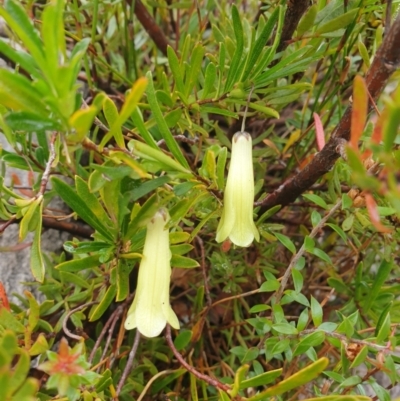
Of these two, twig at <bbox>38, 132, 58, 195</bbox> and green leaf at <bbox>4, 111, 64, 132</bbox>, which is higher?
green leaf at <bbox>4, 111, 64, 132</bbox>

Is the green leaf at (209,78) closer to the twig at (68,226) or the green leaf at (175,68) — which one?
the green leaf at (175,68)

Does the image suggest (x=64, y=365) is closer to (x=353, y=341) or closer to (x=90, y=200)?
(x=90, y=200)

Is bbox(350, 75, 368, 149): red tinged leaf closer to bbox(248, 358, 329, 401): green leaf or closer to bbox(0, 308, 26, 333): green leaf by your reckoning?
bbox(248, 358, 329, 401): green leaf

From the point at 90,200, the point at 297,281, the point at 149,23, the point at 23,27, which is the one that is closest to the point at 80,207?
the point at 90,200

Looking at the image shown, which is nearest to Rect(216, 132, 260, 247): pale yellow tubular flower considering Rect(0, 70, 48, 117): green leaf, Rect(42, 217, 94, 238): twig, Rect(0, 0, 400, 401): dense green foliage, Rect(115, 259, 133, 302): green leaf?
Rect(0, 0, 400, 401): dense green foliage

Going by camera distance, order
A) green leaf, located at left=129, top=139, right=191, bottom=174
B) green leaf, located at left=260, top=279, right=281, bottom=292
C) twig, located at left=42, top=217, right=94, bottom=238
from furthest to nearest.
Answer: twig, located at left=42, top=217, right=94, bottom=238 < green leaf, located at left=260, top=279, right=281, bottom=292 < green leaf, located at left=129, top=139, right=191, bottom=174

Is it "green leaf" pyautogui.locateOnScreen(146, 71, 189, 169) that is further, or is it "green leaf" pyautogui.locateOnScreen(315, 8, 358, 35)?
"green leaf" pyautogui.locateOnScreen(315, 8, 358, 35)

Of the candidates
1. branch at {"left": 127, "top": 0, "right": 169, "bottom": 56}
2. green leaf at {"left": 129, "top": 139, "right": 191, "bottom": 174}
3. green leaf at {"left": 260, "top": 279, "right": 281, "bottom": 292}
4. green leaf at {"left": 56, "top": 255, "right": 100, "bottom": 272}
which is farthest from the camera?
branch at {"left": 127, "top": 0, "right": 169, "bottom": 56}

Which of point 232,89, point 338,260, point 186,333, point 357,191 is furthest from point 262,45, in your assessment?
point 338,260
